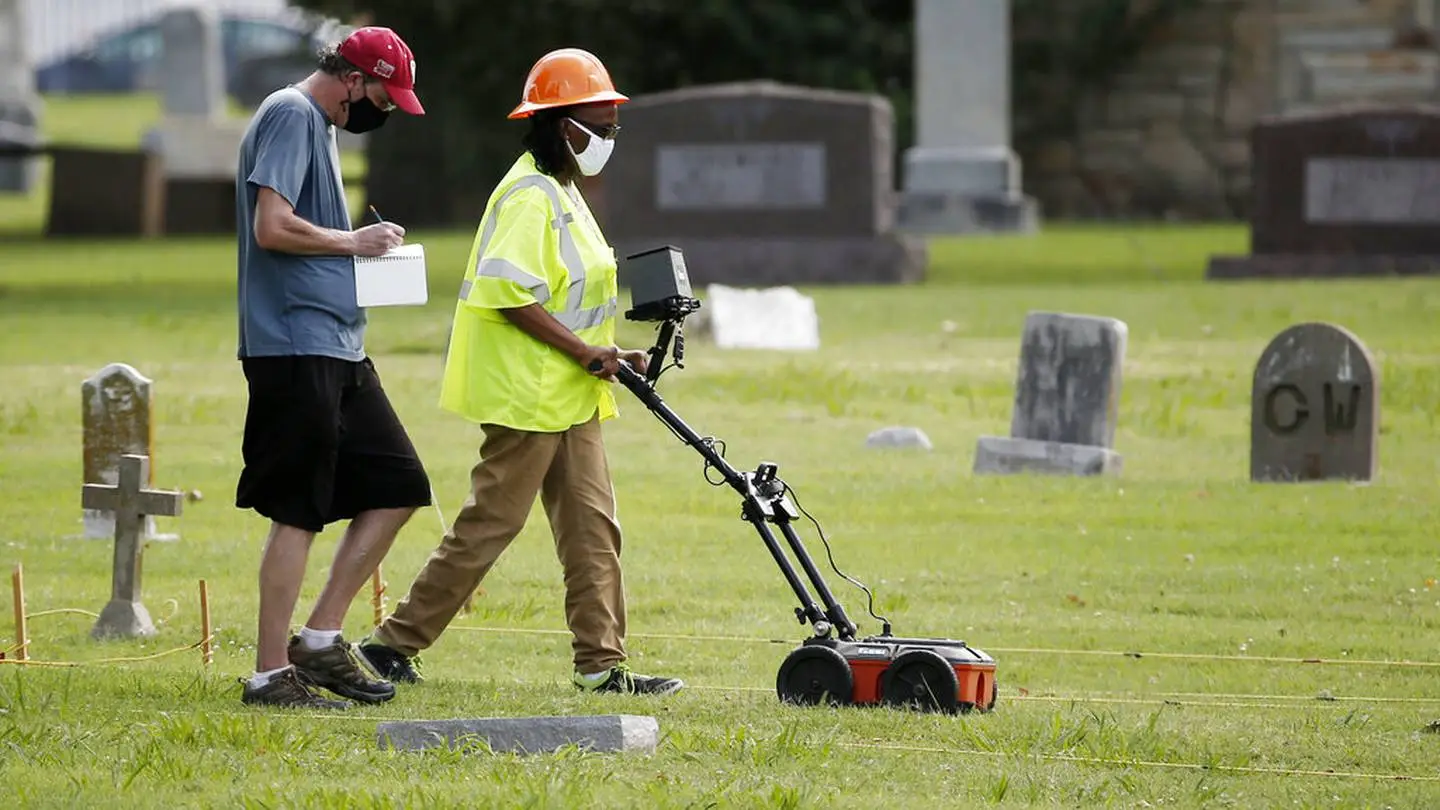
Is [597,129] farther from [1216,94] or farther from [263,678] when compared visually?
[1216,94]

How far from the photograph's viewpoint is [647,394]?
6.92m

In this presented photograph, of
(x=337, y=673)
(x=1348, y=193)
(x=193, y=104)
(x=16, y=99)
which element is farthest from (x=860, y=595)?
(x=16, y=99)

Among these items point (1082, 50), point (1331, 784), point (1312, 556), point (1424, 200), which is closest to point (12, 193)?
point (1082, 50)

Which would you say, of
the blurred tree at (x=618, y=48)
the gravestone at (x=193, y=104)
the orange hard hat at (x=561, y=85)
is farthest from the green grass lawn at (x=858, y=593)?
the gravestone at (x=193, y=104)

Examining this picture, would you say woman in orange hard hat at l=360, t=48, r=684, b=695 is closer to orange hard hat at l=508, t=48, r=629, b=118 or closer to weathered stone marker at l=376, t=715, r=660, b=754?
orange hard hat at l=508, t=48, r=629, b=118

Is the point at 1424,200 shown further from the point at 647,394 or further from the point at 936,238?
the point at 647,394

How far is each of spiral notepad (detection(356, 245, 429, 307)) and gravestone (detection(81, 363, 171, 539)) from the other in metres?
3.47

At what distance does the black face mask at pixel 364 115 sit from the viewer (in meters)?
6.67

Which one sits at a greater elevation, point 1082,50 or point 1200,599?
point 1082,50

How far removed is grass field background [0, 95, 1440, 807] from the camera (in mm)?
5875

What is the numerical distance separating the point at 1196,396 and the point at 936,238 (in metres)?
13.5

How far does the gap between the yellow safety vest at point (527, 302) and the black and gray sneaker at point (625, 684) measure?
74 cm

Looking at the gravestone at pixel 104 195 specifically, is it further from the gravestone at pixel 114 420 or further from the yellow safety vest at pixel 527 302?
the yellow safety vest at pixel 527 302

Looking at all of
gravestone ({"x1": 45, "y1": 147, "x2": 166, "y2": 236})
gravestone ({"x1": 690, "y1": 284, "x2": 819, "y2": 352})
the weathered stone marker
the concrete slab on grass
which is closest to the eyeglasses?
the weathered stone marker
